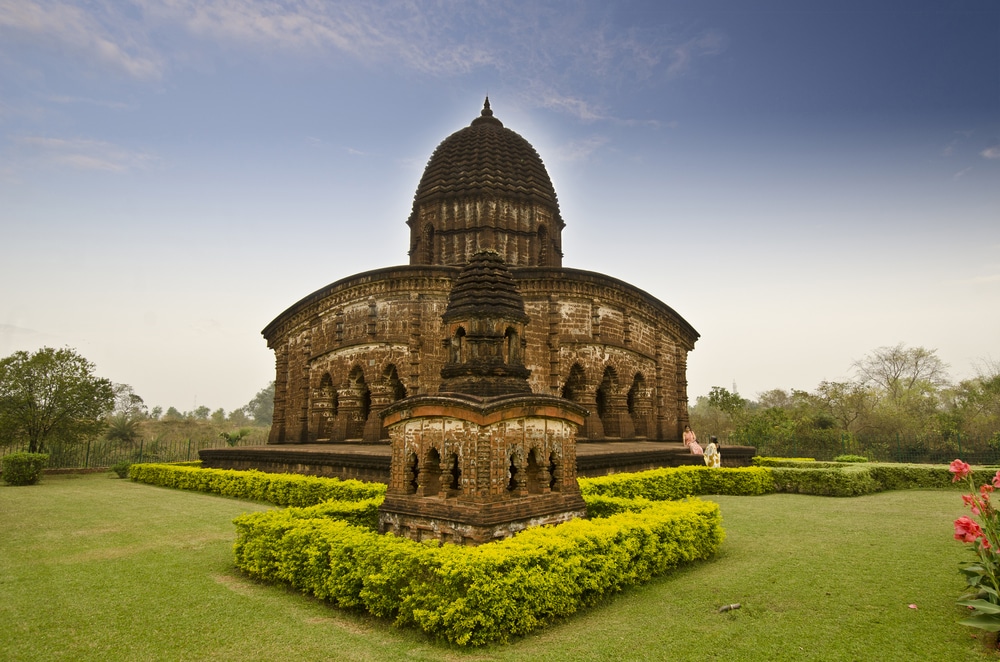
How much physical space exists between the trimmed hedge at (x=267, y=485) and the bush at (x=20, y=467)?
9.72ft

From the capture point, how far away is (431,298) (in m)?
15.8

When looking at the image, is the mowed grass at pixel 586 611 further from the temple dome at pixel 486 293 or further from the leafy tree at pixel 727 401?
the leafy tree at pixel 727 401

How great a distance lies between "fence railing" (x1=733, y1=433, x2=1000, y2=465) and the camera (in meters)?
19.3

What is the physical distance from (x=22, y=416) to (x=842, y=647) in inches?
932

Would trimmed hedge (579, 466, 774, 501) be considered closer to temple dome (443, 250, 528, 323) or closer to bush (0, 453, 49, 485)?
temple dome (443, 250, 528, 323)

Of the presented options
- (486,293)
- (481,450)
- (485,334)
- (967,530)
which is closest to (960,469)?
(967,530)

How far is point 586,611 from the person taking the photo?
4.97 meters

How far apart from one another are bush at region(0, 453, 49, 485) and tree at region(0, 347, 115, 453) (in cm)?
408

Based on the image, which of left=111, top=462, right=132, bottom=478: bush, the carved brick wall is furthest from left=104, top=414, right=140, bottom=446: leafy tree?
the carved brick wall

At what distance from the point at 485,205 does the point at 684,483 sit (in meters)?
11.1

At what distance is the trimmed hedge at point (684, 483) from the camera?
9586 mm

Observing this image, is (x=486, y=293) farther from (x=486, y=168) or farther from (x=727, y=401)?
(x=727, y=401)

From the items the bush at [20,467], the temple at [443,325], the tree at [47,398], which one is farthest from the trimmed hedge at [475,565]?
the tree at [47,398]

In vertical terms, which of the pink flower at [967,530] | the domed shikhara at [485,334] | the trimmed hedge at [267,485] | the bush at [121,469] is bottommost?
the bush at [121,469]
